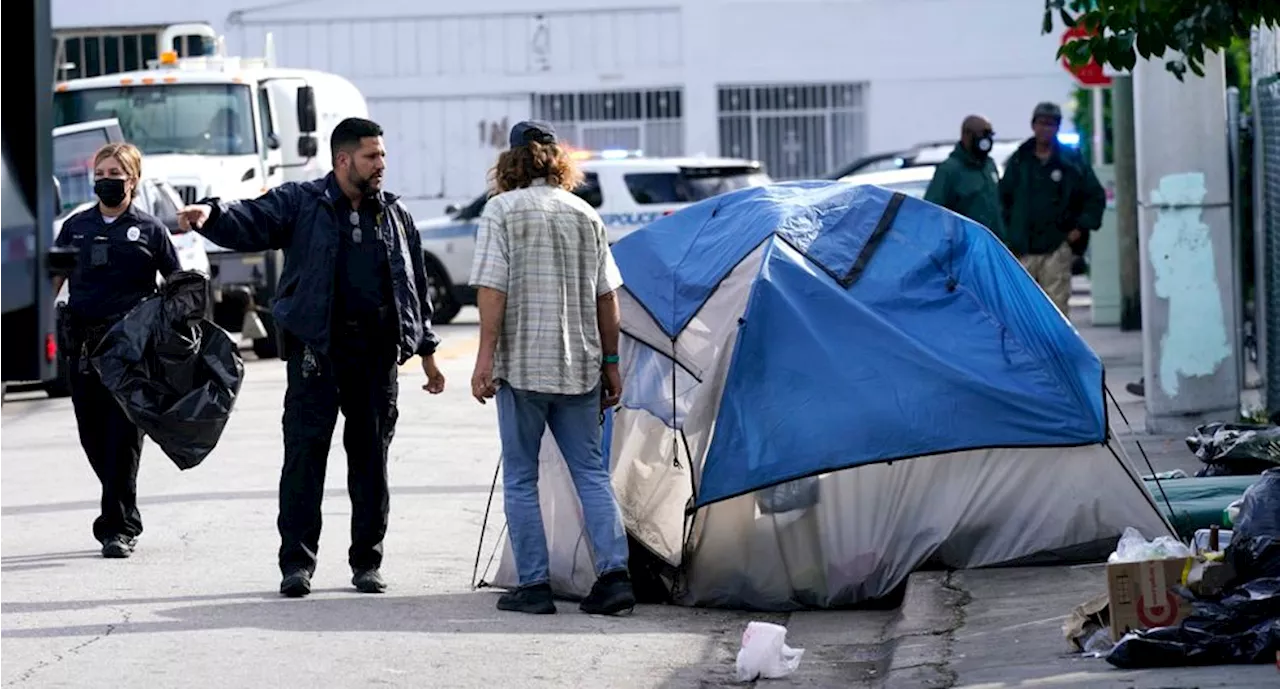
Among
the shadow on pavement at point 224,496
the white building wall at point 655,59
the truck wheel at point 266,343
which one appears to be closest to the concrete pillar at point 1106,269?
the truck wheel at point 266,343

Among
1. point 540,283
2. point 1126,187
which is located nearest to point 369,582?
point 540,283

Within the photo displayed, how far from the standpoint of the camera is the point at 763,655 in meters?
7.48

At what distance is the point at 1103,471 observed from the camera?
8742 mm

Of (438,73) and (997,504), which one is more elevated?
(438,73)

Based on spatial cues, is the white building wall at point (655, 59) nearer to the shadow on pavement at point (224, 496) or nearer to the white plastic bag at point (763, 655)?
the shadow on pavement at point (224, 496)

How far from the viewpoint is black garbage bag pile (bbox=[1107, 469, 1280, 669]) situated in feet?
21.9

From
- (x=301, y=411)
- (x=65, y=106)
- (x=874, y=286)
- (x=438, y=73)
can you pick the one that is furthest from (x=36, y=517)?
(x=438, y=73)

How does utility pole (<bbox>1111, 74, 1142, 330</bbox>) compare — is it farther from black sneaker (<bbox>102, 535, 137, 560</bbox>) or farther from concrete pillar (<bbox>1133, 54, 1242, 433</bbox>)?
black sneaker (<bbox>102, 535, 137, 560</bbox>)

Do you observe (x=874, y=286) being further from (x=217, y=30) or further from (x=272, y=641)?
(x=217, y=30)

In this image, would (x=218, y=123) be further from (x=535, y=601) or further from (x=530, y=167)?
(x=535, y=601)

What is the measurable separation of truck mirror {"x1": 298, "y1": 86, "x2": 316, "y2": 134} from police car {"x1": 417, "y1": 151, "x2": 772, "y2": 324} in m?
2.54

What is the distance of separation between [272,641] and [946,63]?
35.4 meters

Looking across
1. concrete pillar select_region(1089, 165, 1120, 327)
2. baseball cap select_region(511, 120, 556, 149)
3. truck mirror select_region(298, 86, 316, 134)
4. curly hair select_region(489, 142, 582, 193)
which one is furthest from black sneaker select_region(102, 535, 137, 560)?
concrete pillar select_region(1089, 165, 1120, 327)

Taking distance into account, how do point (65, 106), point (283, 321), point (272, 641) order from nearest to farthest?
point (272, 641) < point (283, 321) < point (65, 106)
